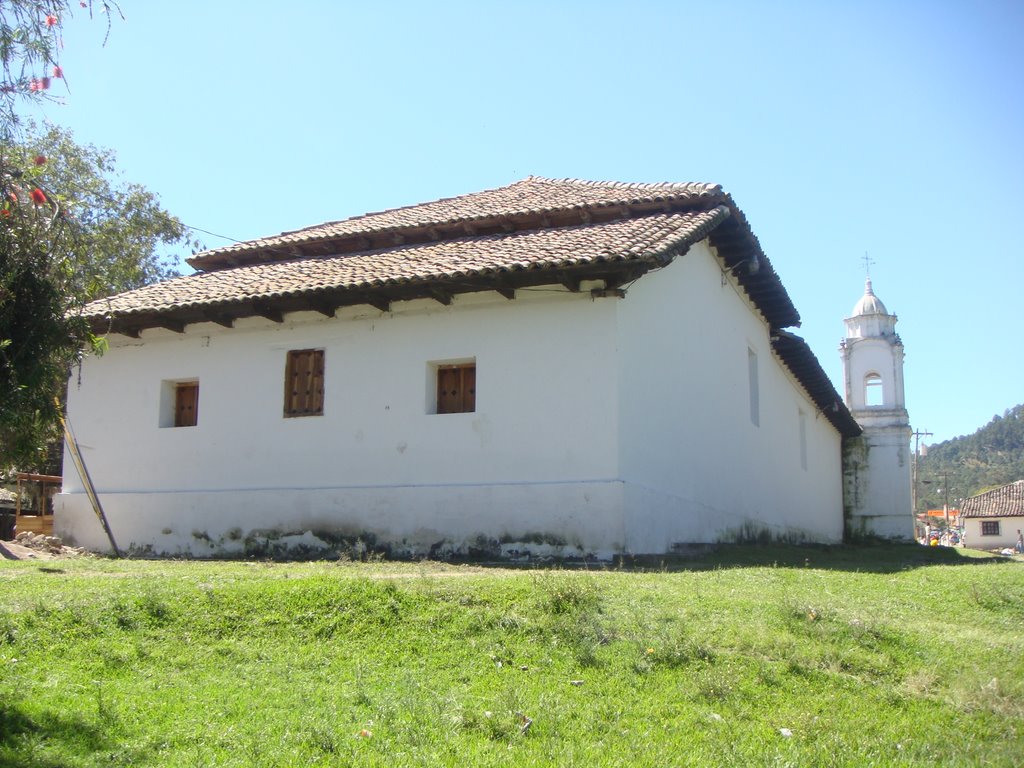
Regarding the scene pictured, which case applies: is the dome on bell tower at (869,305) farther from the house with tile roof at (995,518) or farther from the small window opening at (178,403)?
the house with tile roof at (995,518)

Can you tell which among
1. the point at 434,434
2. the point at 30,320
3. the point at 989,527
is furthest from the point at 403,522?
the point at 989,527

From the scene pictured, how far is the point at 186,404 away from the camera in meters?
14.3

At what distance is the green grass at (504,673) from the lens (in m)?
4.93

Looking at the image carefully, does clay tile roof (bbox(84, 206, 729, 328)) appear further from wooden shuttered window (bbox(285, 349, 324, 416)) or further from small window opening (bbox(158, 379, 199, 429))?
small window opening (bbox(158, 379, 199, 429))

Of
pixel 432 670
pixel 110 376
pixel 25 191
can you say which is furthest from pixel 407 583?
pixel 110 376

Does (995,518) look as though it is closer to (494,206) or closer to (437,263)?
(494,206)

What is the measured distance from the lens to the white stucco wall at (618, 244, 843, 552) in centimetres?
1194

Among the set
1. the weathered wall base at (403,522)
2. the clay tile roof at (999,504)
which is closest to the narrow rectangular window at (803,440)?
the weathered wall base at (403,522)

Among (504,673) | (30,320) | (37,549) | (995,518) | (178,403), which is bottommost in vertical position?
(504,673)

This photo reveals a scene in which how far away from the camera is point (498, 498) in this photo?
38.5 ft

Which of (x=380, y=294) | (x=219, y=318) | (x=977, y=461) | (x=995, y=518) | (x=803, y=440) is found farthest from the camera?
(x=977, y=461)

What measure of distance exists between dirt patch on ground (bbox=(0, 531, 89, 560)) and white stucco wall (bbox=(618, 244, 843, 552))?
294 inches

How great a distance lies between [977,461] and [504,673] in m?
105

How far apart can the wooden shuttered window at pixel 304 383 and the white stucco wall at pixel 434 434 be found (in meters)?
0.14
